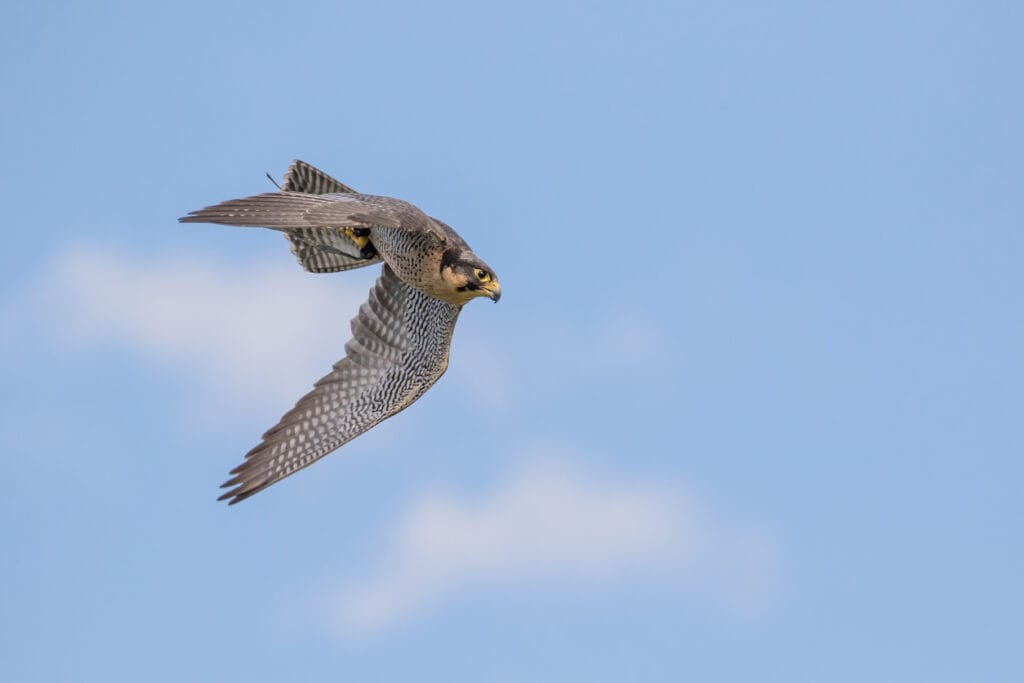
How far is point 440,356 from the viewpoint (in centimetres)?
1623

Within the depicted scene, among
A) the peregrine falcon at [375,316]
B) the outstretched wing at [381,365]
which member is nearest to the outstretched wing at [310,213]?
the peregrine falcon at [375,316]

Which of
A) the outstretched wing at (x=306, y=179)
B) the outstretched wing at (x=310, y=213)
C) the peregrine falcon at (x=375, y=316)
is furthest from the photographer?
the outstretched wing at (x=306, y=179)

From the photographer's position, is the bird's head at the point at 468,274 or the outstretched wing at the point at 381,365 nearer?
the bird's head at the point at 468,274

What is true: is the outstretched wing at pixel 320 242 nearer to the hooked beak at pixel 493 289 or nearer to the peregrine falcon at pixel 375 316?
the peregrine falcon at pixel 375 316

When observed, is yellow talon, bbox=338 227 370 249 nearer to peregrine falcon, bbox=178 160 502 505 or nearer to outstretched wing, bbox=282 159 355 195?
peregrine falcon, bbox=178 160 502 505

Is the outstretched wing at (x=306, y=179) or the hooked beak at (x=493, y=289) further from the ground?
the outstretched wing at (x=306, y=179)

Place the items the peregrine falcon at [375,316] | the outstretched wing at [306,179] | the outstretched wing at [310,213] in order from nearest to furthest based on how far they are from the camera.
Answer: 1. the outstretched wing at [310,213]
2. the peregrine falcon at [375,316]
3. the outstretched wing at [306,179]

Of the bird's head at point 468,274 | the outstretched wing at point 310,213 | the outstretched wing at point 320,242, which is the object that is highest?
the outstretched wing at point 320,242

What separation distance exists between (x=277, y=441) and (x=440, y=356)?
2083 mm

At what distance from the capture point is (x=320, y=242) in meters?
16.0

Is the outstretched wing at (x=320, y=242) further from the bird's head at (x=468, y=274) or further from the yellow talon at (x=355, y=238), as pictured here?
the bird's head at (x=468, y=274)

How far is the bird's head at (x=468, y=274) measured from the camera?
1456cm

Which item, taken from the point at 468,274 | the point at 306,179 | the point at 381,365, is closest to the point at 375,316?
the point at 381,365

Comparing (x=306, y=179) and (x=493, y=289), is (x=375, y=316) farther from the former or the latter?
(x=493, y=289)
